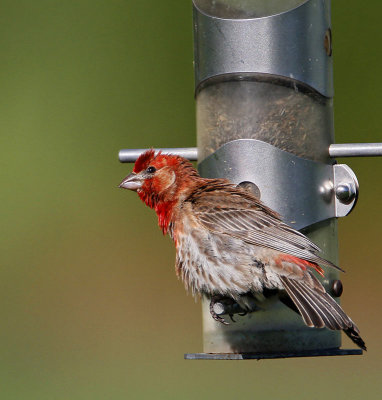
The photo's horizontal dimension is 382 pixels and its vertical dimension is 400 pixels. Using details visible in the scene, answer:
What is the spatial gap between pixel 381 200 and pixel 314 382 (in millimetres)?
1699

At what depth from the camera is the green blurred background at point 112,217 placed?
33.2 feet

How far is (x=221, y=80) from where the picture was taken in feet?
24.3

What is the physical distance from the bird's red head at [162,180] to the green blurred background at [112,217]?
2818 mm

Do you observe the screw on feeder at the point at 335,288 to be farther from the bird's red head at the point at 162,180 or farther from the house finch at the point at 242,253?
the bird's red head at the point at 162,180

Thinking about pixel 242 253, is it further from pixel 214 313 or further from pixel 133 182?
pixel 133 182

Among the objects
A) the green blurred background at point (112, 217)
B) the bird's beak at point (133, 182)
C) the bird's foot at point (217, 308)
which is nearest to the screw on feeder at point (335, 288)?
the bird's foot at point (217, 308)

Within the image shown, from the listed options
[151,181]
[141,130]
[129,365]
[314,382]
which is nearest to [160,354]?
[129,365]

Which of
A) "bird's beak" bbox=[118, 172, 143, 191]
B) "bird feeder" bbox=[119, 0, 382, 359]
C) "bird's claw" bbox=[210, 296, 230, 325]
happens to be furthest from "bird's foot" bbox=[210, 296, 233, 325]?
"bird's beak" bbox=[118, 172, 143, 191]

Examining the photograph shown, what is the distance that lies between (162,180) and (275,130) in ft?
2.31

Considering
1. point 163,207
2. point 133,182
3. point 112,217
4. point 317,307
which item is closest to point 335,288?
point 317,307

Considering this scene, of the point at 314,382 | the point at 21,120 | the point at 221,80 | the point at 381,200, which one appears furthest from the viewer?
the point at 21,120

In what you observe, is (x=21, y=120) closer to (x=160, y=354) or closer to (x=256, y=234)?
(x=160, y=354)

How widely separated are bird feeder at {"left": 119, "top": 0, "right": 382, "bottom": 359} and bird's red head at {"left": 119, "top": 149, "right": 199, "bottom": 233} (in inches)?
7.1

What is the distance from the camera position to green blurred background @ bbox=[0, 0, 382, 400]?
10.1 meters
